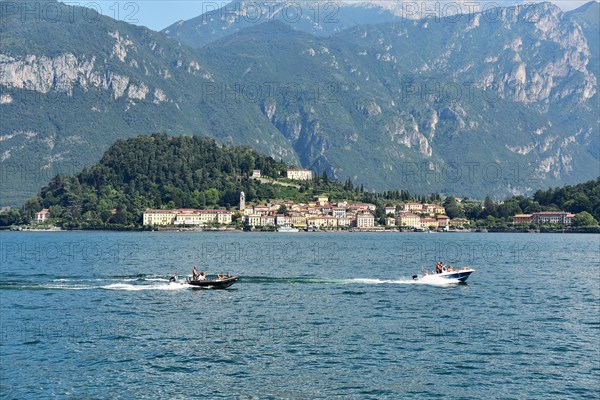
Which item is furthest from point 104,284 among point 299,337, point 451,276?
point 299,337

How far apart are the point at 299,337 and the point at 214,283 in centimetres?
3491

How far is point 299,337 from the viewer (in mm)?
70875

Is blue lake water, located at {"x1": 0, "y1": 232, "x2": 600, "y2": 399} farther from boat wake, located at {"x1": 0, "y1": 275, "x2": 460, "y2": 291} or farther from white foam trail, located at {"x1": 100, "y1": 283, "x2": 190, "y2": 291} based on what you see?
white foam trail, located at {"x1": 100, "y1": 283, "x2": 190, "y2": 291}

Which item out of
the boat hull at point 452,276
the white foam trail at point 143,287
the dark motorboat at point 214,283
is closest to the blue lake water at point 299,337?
the white foam trail at point 143,287

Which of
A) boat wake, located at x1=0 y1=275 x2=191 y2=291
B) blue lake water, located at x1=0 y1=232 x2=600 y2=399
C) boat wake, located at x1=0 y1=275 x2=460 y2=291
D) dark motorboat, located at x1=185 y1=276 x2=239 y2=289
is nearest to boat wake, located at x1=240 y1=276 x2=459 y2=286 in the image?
boat wake, located at x1=0 y1=275 x2=460 y2=291

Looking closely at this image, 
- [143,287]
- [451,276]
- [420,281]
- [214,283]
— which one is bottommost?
[143,287]

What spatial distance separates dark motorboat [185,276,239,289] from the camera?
104 meters

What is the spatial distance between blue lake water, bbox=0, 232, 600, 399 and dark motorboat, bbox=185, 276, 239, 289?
1210 mm

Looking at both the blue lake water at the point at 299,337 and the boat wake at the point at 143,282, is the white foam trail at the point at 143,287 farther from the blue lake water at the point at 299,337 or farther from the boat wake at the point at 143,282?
the blue lake water at the point at 299,337

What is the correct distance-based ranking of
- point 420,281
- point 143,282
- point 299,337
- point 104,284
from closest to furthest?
1. point 299,337
2. point 104,284
3. point 143,282
4. point 420,281

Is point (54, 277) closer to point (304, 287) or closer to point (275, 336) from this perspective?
point (304, 287)

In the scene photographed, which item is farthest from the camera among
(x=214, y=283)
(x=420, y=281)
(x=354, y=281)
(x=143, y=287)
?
(x=420, y=281)

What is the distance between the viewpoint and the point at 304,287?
107m

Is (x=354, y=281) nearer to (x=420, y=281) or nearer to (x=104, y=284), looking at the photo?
(x=420, y=281)
